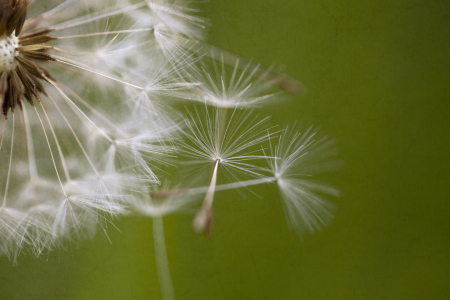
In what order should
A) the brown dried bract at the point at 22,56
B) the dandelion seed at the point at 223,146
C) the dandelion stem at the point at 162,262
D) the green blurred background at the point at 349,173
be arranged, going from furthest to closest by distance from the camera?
the dandelion stem at the point at 162,262, the green blurred background at the point at 349,173, the dandelion seed at the point at 223,146, the brown dried bract at the point at 22,56

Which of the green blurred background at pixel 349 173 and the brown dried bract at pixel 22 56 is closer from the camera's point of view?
the brown dried bract at pixel 22 56

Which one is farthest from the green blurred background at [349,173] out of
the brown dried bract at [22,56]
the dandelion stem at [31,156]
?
the brown dried bract at [22,56]

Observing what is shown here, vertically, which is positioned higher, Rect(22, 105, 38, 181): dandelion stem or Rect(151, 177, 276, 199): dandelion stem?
Rect(22, 105, 38, 181): dandelion stem

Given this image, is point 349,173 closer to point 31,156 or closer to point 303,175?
point 303,175

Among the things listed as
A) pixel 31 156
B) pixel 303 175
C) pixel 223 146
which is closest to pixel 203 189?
pixel 223 146

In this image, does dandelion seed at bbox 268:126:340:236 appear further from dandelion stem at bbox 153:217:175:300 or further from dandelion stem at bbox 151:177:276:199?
dandelion stem at bbox 153:217:175:300

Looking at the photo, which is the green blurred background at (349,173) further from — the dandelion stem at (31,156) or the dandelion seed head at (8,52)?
the dandelion seed head at (8,52)

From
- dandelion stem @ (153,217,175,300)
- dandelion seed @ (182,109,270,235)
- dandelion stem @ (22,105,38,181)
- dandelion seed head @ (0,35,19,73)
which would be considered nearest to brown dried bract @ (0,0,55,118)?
dandelion seed head @ (0,35,19,73)
